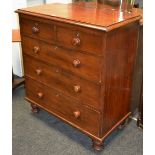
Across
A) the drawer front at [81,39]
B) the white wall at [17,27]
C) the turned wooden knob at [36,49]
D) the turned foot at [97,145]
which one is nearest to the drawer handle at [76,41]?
the drawer front at [81,39]

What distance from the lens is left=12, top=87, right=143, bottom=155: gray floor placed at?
1667 mm

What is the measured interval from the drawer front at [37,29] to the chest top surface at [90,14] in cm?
6

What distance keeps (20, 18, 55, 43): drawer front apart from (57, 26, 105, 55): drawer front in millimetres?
86

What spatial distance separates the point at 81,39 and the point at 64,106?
57cm

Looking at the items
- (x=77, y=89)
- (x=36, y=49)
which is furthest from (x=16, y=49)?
(x=77, y=89)

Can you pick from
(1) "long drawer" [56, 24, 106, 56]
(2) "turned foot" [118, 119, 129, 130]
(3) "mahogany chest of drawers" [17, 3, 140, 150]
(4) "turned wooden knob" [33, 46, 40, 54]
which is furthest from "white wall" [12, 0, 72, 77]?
(2) "turned foot" [118, 119, 129, 130]

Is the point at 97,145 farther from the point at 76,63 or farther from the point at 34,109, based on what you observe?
the point at 34,109

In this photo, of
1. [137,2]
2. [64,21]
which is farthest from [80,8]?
[137,2]

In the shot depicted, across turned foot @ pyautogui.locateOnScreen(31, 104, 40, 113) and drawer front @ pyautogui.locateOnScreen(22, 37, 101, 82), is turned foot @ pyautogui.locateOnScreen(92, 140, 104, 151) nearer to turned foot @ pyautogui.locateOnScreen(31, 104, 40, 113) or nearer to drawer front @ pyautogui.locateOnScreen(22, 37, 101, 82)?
drawer front @ pyautogui.locateOnScreen(22, 37, 101, 82)

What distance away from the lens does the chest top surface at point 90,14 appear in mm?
1273

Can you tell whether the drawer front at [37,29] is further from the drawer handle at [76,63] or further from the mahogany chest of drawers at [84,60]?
the drawer handle at [76,63]

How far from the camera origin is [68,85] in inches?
62.4
